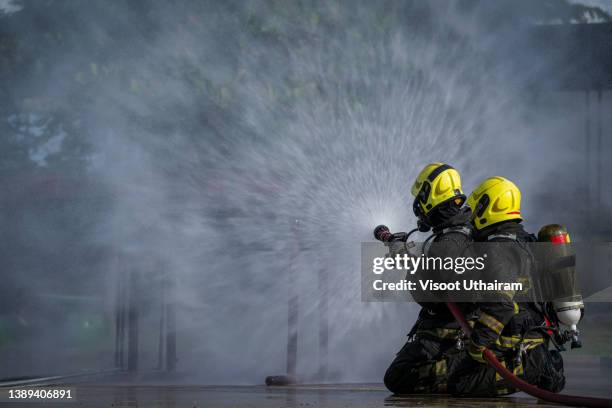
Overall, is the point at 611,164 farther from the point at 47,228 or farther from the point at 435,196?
the point at 435,196

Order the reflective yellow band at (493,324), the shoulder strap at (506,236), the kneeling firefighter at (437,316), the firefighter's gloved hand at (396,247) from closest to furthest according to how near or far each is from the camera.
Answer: the reflective yellow band at (493,324), the shoulder strap at (506,236), the kneeling firefighter at (437,316), the firefighter's gloved hand at (396,247)

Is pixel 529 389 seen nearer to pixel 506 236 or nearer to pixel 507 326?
pixel 507 326

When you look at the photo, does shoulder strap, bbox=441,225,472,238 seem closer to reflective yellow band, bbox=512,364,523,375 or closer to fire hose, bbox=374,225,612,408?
fire hose, bbox=374,225,612,408

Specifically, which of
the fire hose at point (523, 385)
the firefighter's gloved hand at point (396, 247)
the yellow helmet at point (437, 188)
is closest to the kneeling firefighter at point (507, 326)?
the fire hose at point (523, 385)

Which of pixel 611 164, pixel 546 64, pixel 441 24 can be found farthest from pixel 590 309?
pixel 441 24

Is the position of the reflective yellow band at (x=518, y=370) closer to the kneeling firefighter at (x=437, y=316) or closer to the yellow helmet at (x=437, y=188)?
the kneeling firefighter at (x=437, y=316)

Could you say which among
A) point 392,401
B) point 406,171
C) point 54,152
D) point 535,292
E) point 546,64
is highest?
point 546,64

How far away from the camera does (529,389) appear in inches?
223

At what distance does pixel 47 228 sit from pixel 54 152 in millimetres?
1347

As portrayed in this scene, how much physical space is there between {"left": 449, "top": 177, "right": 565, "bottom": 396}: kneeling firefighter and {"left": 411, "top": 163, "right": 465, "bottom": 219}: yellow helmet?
210mm

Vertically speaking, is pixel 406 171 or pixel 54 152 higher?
pixel 54 152

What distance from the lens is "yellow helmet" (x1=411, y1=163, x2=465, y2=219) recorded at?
20.6 ft

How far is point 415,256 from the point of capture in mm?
6391

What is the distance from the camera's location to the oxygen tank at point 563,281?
5969mm
